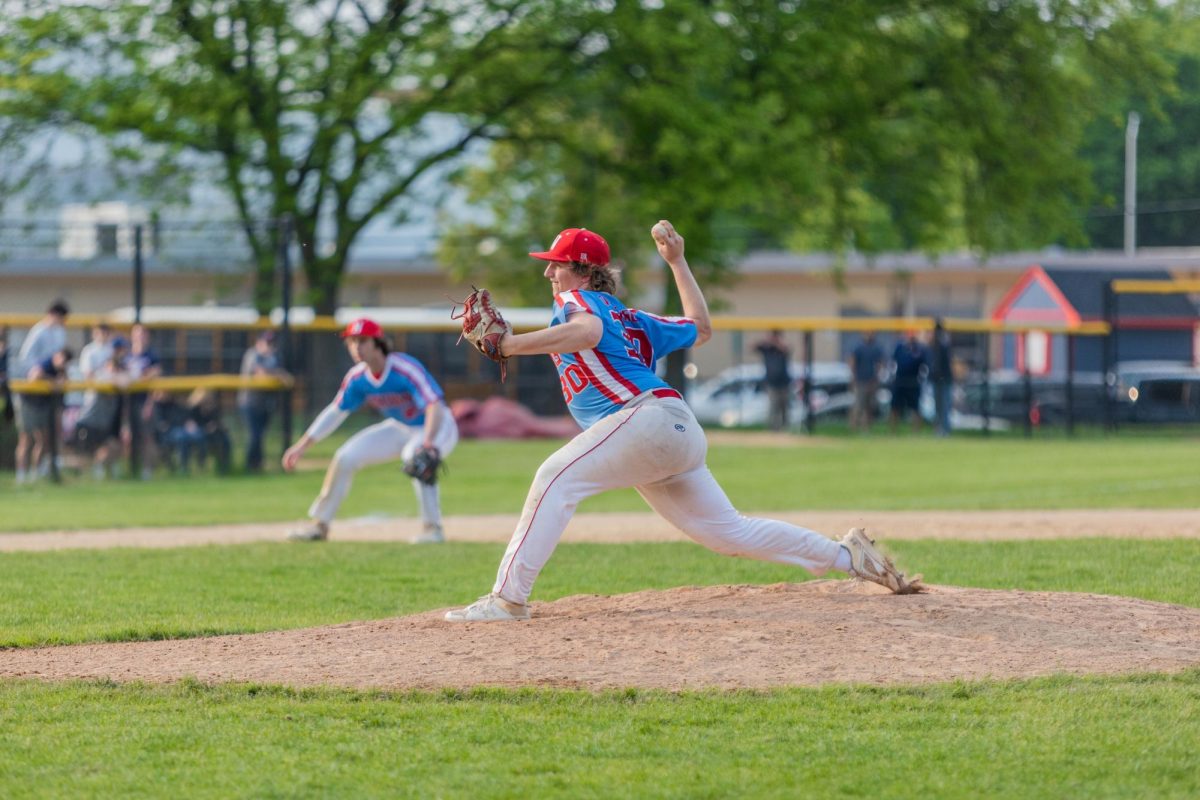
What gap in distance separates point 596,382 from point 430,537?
18.2ft

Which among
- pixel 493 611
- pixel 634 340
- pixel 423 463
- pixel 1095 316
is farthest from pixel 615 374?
pixel 1095 316

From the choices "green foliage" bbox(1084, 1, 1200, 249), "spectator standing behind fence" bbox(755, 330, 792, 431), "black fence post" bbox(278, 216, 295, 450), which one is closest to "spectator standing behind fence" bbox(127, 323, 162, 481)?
"black fence post" bbox(278, 216, 295, 450)

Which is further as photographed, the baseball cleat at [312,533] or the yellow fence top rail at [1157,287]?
the yellow fence top rail at [1157,287]

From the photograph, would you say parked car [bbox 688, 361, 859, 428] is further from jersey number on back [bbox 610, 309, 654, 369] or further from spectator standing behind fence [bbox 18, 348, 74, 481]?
jersey number on back [bbox 610, 309, 654, 369]

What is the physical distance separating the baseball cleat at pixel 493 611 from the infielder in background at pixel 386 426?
4.48 meters

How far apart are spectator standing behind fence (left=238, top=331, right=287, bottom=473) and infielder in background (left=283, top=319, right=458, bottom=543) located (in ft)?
Result: 26.0

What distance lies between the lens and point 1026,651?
6746mm

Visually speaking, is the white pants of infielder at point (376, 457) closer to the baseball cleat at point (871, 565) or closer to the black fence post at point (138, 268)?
the baseball cleat at point (871, 565)

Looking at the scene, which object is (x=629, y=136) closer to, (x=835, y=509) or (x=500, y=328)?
(x=835, y=509)

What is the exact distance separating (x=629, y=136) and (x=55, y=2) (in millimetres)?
10133

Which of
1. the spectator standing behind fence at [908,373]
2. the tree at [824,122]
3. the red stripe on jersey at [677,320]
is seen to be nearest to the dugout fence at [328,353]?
the spectator standing behind fence at [908,373]

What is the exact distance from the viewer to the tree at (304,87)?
1013 inches

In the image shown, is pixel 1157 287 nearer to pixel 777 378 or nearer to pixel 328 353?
pixel 777 378

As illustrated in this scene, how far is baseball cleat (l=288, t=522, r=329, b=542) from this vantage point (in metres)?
12.7
